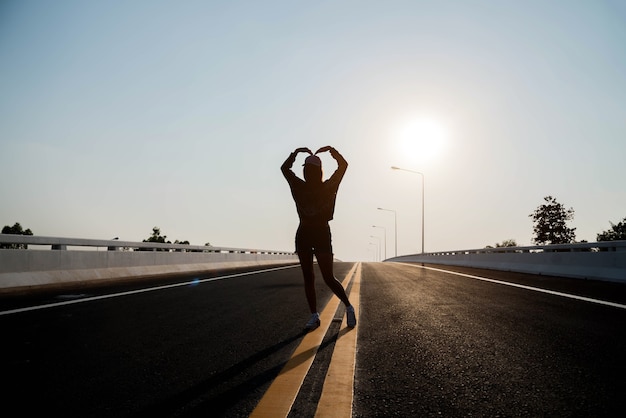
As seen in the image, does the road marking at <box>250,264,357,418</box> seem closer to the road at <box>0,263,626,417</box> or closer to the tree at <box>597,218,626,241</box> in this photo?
the road at <box>0,263,626,417</box>

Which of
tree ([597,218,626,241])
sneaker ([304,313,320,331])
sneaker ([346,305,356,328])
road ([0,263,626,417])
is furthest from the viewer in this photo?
tree ([597,218,626,241])

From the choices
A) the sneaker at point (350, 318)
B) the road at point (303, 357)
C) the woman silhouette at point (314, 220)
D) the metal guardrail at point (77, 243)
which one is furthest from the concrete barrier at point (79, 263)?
the sneaker at point (350, 318)

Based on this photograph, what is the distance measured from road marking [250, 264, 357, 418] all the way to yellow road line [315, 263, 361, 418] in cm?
17

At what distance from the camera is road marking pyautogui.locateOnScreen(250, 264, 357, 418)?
260 centimetres

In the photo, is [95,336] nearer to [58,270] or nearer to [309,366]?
[309,366]

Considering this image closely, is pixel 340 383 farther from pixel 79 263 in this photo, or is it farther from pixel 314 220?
pixel 79 263

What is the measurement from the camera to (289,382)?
10.3 feet

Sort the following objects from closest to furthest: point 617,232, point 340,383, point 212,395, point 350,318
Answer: point 212,395
point 340,383
point 350,318
point 617,232

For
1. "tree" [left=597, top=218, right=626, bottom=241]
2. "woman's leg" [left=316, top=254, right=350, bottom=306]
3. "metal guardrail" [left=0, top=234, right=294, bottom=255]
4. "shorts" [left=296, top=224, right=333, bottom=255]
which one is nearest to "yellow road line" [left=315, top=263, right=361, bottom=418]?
"woman's leg" [left=316, top=254, right=350, bottom=306]

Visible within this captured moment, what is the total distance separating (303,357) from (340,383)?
787mm

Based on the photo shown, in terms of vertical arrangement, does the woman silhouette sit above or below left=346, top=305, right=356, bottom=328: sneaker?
above

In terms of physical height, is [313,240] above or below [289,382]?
above

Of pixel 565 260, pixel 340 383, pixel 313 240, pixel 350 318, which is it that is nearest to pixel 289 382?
pixel 340 383

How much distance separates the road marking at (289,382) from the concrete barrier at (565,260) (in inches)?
385
